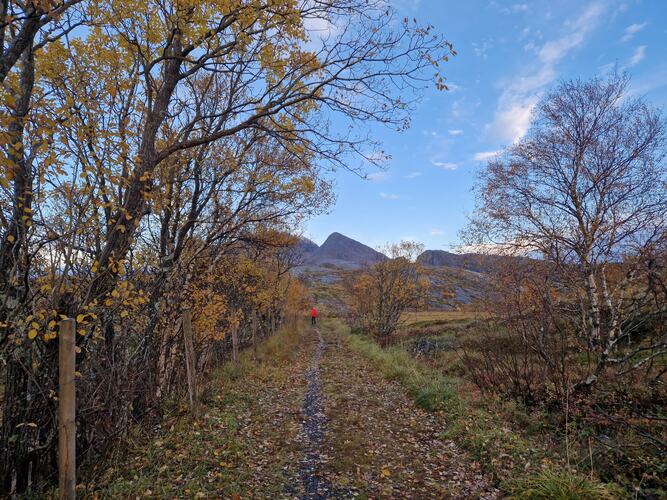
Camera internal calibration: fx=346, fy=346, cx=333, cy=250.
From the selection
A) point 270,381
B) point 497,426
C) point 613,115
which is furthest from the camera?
point 613,115

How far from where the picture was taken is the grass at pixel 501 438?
443 centimetres

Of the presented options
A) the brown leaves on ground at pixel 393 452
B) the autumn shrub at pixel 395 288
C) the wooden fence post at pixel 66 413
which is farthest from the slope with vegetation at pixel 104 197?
the autumn shrub at pixel 395 288

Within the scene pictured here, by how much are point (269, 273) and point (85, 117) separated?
19590mm

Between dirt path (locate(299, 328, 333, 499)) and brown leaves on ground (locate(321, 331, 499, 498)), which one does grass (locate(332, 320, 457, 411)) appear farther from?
dirt path (locate(299, 328, 333, 499))

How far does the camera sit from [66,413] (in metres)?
3.94

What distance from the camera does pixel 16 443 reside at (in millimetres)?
4129

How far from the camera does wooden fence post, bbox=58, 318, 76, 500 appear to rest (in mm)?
3863

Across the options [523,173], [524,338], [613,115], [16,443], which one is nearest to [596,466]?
[524,338]

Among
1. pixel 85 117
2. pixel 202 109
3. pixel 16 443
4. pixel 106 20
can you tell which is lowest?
pixel 16 443

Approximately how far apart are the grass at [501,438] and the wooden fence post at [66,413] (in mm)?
5424

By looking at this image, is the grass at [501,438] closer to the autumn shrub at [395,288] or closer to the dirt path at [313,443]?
the dirt path at [313,443]

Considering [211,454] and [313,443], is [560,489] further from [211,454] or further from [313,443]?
[211,454]

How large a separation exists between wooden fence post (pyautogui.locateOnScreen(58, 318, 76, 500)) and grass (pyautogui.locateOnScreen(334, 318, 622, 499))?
542 centimetres

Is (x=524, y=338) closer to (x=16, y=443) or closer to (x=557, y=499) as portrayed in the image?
(x=557, y=499)
